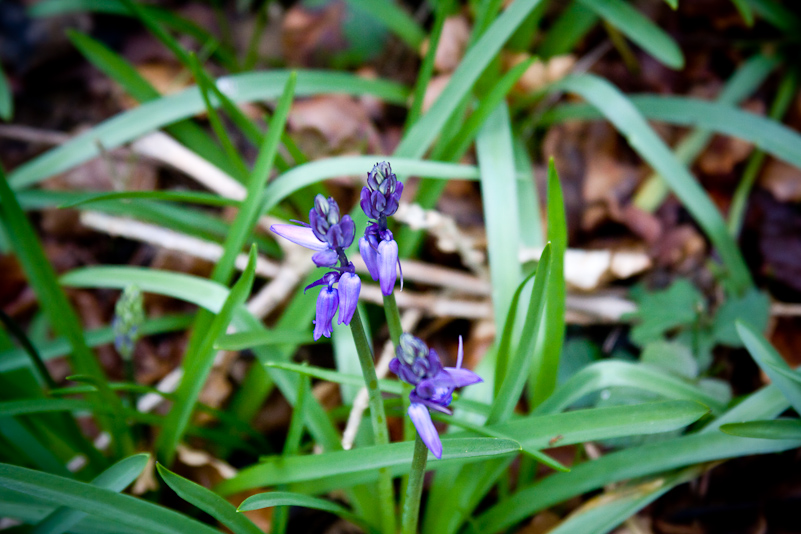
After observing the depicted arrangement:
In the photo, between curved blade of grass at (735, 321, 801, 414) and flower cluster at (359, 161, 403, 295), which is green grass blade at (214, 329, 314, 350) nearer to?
flower cluster at (359, 161, 403, 295)

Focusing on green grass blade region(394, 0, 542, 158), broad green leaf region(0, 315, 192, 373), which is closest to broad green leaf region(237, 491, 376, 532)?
broad green leaf region(0, 315, 192, 373)

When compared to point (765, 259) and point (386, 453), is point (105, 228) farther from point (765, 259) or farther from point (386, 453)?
point (765, 259)

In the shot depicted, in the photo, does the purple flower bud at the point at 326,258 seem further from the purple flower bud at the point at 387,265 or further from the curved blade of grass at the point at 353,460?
the curved blade of grass at the point at 353,460

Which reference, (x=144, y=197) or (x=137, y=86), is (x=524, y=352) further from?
(x=137, y=86)

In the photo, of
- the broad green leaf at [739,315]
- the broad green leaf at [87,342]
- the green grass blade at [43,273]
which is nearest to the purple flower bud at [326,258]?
the green grass blade at [43,273]

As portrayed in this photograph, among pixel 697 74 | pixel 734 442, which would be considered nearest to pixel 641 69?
pixel 697 74

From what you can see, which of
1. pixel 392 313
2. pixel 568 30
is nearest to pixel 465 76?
pixel 568 30
